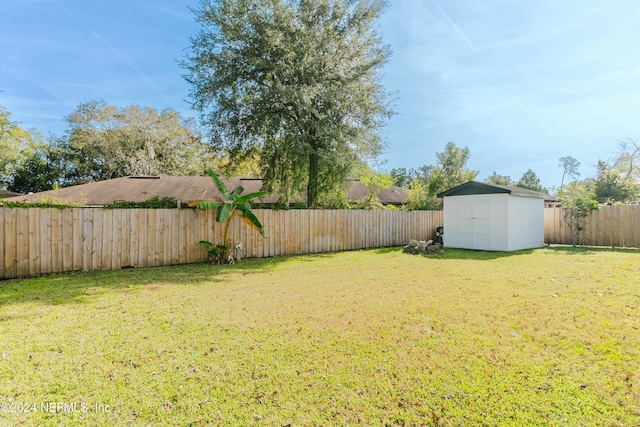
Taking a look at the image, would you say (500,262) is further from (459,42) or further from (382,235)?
(459,42)

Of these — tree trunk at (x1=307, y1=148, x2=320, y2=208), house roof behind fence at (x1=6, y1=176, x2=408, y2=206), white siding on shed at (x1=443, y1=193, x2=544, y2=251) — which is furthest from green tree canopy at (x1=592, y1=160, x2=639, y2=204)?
tree trunk at (x1=307, y1=148, x2=320, y2=208)

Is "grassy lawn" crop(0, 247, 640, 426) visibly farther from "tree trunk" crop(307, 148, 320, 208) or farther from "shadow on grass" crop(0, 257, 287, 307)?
"tree trunk" crop(307, 148, 320, 208)

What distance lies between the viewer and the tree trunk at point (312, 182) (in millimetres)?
13514

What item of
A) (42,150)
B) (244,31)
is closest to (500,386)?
(244,31)

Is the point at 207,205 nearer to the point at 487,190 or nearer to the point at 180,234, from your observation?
the point at 180,234

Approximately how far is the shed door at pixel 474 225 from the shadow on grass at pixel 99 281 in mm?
8303

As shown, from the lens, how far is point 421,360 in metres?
2.85

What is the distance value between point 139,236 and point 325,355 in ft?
25.2

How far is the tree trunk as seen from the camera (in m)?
13.5

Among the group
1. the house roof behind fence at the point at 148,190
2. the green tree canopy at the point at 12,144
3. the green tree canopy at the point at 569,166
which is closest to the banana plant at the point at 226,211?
the house roof behind fence at the point at 148,190

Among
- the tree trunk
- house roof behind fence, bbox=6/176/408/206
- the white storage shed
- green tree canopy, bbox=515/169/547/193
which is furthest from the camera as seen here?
green tree canopy, bbox=515/169/547/193

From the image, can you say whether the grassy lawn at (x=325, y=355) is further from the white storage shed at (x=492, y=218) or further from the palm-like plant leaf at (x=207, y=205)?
the white storage shed at (x=492, y=218)

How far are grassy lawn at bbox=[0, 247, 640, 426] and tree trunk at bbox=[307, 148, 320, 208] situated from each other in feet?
27.7

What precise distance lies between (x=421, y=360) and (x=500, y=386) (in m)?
0.66
